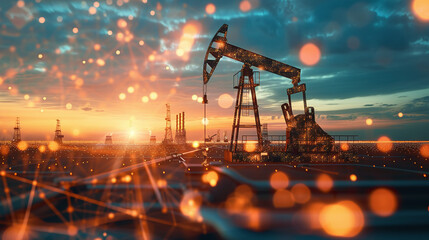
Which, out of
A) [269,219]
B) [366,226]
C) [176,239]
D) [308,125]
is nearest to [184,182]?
[269,219]

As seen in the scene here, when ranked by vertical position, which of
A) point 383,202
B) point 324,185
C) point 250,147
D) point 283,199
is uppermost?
point 250,147

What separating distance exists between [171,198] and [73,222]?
13.4 ft

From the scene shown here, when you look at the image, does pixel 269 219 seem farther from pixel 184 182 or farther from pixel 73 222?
pixel 184 182

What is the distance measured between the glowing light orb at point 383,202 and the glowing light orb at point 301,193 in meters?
2.44

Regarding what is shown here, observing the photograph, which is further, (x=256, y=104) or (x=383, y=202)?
(x=256, y=104)

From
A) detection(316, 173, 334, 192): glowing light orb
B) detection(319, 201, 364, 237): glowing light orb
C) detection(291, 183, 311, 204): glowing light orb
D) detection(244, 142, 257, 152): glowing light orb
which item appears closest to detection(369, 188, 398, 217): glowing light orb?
detection(319, 201, 364, 237): glowing light orb

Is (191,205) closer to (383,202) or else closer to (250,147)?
(383,202)

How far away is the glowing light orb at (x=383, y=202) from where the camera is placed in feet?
33.5

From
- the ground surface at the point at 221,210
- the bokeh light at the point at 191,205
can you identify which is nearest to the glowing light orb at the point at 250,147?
the ground surface at the point at 221,210

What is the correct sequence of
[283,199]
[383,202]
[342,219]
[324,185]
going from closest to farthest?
[342,219], [383,202], [283,199], [324,185]

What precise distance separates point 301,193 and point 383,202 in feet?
10.6

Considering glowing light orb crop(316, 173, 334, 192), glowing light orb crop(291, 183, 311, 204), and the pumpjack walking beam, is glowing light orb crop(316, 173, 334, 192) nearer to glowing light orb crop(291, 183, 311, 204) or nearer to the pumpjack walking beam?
glowing light orb crop(291, 183, 311, 204)

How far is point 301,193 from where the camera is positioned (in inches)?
511

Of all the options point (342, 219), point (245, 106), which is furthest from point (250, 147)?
point (342, 219)
